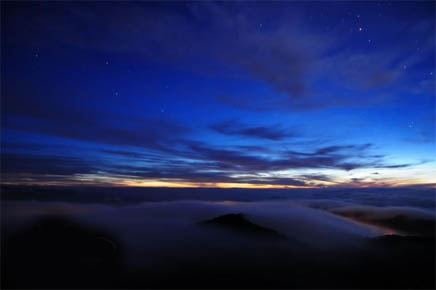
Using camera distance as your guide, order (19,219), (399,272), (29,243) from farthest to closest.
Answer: (19,219)
(29,243)
(399,272)

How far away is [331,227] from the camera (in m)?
16.3

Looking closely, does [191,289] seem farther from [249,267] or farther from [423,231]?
[423,231]

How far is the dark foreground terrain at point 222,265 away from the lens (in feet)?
23.8

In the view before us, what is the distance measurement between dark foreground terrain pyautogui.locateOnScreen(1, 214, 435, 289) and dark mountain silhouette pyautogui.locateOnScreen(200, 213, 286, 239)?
1156mm

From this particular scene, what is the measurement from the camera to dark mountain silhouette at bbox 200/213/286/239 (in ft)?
42.3

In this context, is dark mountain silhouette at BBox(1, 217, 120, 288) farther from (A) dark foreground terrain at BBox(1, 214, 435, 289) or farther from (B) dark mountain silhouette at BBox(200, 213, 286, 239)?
(B) dark mountain silhouette at BBox(200, 213, 286, 239)

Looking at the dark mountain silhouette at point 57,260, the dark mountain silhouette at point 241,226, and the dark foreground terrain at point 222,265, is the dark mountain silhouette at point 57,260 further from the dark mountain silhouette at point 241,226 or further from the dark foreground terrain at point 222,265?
the dark mountain silhouette at point 241,226

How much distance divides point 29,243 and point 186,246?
7.02 m

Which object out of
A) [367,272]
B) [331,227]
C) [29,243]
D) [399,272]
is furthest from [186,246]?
[331,227]

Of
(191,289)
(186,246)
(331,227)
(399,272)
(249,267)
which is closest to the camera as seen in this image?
(191,289)

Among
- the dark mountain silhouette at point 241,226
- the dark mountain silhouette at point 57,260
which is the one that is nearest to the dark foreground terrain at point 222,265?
the dark mountain silhouette at point 57,260

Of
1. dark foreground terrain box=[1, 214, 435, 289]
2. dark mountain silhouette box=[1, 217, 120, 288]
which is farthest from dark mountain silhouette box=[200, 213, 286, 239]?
dark mountain silhouette box=[1, 217, 120, 288]

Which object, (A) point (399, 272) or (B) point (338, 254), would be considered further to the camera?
(B) point (338, 254)

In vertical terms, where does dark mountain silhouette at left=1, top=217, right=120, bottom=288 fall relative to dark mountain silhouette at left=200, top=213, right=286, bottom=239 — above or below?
below
